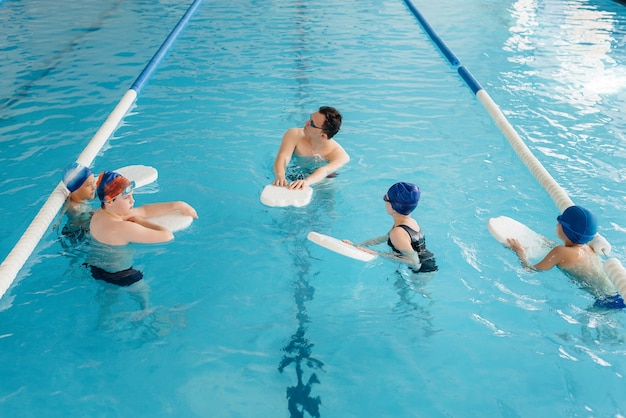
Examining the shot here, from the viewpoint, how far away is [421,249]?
298cm

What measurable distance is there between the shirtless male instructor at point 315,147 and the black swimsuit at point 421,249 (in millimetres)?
1118

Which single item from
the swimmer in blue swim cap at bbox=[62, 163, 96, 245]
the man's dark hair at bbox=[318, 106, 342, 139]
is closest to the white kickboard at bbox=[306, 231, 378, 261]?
the man's dark hair at bbox=[318, 106, 342, 139]

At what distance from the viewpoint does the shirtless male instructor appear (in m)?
3.80

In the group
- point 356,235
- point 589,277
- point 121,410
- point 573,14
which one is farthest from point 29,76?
point 573,14

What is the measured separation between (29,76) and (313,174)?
4.59 metres

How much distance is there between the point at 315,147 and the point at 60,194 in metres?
1.89

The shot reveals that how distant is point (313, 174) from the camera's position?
12.9ft

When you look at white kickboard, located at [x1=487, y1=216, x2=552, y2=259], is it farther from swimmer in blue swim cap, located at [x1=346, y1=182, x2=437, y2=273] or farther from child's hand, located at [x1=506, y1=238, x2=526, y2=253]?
swimmer in blue swim cap, located at [x1=346, y1=182, x2=437, y2=273]

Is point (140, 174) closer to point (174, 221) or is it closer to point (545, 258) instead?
point (174, 221)

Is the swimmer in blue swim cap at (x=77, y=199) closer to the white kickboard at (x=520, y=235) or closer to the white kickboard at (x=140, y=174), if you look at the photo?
the white kickboard at (x=140, y=174)

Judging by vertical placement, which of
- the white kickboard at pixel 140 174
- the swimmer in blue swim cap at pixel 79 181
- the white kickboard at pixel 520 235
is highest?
the swimmer in blue swim cap at pixel 79 181

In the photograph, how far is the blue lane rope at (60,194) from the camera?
301 cm

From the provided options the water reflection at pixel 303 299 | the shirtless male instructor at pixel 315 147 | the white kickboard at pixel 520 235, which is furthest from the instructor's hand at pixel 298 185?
the white kickboard at pixel 520 235

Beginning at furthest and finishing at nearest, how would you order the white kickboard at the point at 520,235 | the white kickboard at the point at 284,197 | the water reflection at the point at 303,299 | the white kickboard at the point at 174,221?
the white kickboard at the point at 284,197 < the white kickboard at the point at 174,221 < the white kickboard at the point at 520,235 < the water reflection at the point at 303,299
